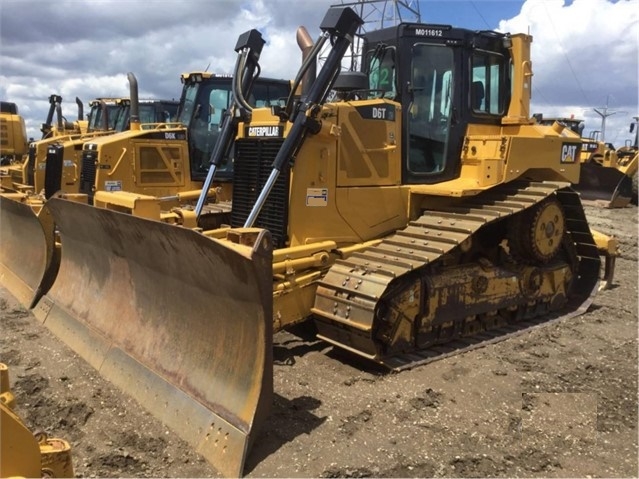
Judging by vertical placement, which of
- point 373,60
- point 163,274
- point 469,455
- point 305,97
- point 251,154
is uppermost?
point 373,60

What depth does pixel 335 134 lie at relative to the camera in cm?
565

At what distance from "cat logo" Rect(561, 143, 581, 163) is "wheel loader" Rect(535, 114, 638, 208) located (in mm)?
12460

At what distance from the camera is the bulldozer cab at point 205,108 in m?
10.2

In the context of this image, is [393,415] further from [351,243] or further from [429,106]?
[429,106]

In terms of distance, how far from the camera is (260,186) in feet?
19.8

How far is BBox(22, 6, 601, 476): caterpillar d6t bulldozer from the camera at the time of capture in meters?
4.11

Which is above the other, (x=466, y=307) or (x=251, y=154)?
(x=251, y=154)

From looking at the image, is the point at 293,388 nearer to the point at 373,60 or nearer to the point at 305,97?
the point at 305,97

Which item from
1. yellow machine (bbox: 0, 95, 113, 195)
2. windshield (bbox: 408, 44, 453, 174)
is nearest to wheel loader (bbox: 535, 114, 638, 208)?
yellow machine (bbox: 0, 95, 113, 195)

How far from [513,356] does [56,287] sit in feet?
15.1

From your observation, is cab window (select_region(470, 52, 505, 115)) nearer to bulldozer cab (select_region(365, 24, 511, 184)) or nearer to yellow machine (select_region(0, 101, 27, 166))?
bulldozer cab (select_region(365, 24, 511, 184))

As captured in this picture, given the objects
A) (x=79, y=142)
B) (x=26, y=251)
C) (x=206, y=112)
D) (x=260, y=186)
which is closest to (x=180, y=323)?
Answer: (x=260, y=186)

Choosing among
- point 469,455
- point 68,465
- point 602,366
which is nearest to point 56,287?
point 68,465

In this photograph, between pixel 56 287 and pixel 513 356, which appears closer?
pixel 513 356
